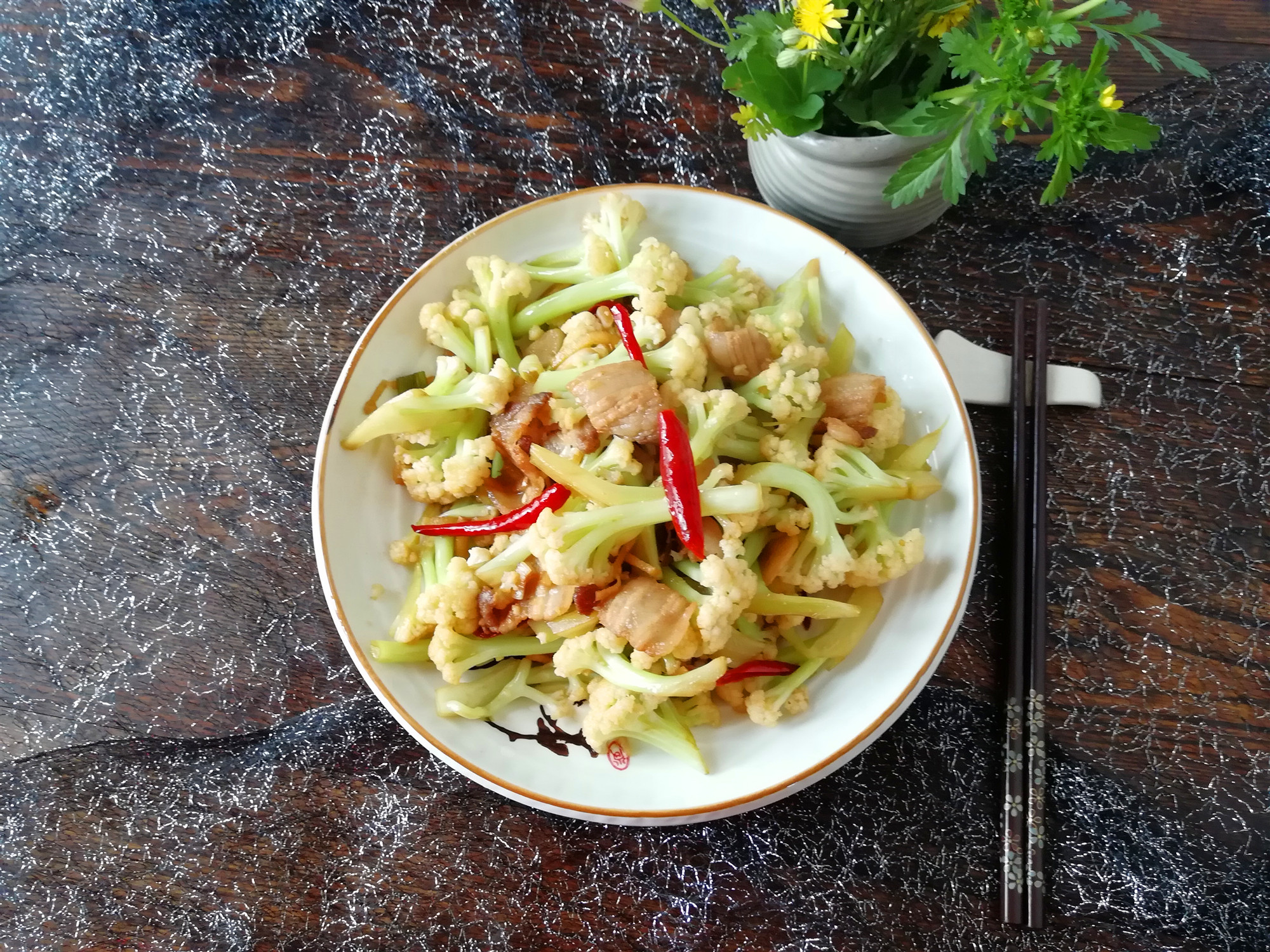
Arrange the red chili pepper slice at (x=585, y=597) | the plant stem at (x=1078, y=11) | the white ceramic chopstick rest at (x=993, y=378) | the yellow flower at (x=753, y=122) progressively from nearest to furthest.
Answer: the plant stem at (x=1078, y=11)
the red chili pepper slice at (x=585, y=597)
the yellow flower at (x=753, y=122)
the white ceramic chopstick rest at (x=993, y=378)

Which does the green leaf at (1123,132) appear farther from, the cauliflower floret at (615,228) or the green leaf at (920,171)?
the cauliflower floret at (615,228)

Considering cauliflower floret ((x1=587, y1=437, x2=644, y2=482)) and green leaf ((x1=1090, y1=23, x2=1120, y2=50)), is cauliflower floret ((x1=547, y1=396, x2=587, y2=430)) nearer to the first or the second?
cauliflower floret ((x1=587, y1=437, x2=644, y2=482))

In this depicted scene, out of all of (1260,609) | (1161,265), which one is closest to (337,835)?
(1260,609)

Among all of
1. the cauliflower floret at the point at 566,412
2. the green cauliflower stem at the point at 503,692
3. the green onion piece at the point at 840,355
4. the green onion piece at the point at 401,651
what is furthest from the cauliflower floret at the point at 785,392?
the green onion piece at the point at 401,651

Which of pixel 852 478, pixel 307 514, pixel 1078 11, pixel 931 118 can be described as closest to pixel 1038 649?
pixel 852 478

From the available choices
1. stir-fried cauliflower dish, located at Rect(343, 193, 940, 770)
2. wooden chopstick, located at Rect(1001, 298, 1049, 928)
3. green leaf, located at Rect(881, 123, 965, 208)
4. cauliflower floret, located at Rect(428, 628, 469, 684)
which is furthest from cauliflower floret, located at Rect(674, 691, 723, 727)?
green leaf, located at Rect(881, 123, 965, 208)

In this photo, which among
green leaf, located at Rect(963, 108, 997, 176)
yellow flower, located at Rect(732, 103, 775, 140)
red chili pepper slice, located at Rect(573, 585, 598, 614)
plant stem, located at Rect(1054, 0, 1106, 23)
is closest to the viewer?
plant stem, located at Rect(1054, 0, 1106, 23)
